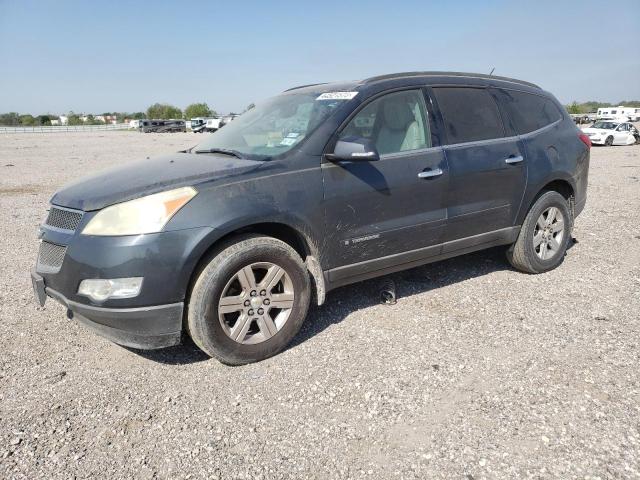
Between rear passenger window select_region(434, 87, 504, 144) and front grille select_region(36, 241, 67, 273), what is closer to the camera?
front grille select_region(36, 241, 67, 273)

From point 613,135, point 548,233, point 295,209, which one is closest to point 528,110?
point 548,233

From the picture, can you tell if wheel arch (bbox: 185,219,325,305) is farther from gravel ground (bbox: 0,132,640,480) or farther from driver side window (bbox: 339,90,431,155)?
driver side window (bbox: 339,90,431,155)

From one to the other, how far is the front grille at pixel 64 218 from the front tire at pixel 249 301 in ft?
2.75

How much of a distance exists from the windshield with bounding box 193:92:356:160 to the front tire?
2.45ft

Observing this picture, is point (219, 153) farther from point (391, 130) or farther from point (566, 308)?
point (566, 308)

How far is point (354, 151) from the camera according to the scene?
10.8ft

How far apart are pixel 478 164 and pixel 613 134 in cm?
2813

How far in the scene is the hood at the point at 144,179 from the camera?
297 cm

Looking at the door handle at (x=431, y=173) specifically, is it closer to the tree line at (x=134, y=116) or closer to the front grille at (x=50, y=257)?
the front grille at (x=50, y=257)

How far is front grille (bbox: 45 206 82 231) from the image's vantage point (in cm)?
300

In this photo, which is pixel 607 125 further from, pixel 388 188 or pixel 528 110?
pixel 388 188

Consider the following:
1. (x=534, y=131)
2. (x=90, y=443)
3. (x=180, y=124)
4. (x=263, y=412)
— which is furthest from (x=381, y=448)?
(x=180, y=124)

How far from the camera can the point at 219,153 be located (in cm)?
383

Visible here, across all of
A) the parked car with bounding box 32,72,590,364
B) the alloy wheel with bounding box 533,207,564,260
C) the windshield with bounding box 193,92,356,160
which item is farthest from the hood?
the alloy wheel with bounding box 533,207,564,260
